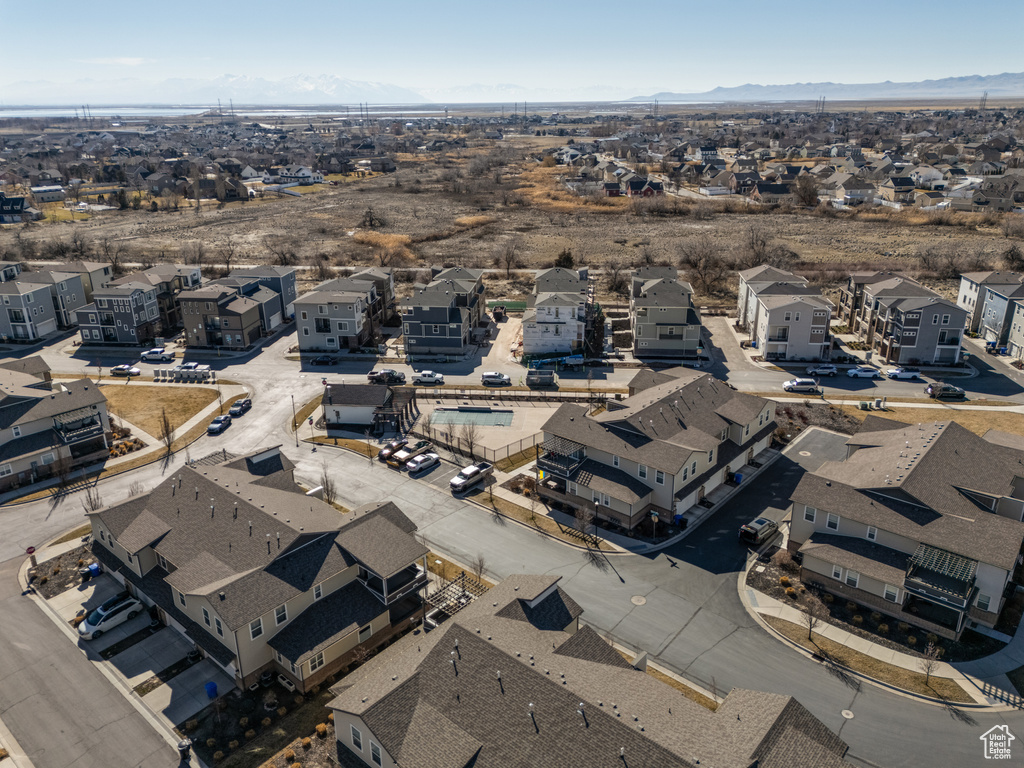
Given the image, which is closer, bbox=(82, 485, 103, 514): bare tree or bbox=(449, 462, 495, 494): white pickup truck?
bbox=(82, 485, 103, 514): bare tree

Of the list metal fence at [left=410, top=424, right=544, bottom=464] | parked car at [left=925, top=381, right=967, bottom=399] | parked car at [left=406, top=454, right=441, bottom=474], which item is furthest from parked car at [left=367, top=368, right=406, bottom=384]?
parked car at [left=925, top=381, right=967, bottom=399]

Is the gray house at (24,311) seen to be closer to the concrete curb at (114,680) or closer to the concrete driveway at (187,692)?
the concrete curb at (114,680)

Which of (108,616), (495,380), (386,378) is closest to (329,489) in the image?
(108,616)

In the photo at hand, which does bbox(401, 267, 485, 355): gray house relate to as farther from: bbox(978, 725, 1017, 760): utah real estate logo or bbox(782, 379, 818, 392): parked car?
bbox(978, 725, 1017, 760): utah real estate logo

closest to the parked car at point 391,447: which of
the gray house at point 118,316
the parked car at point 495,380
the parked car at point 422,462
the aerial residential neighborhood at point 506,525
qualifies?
the aerial residential neighborhood at point 506,525

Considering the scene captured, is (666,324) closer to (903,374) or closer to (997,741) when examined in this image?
(903,374)
